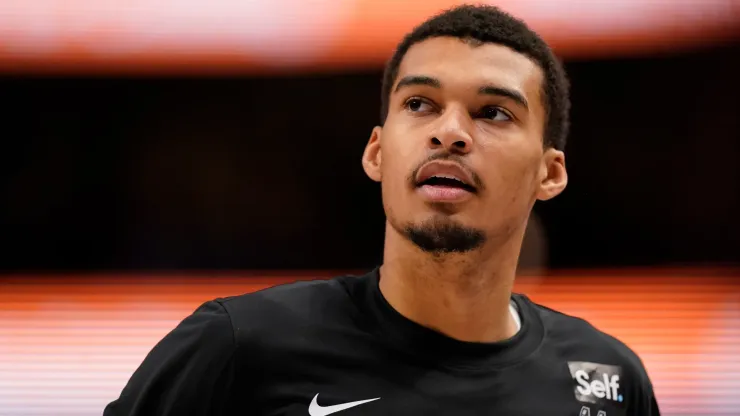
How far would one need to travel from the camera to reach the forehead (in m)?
1.56

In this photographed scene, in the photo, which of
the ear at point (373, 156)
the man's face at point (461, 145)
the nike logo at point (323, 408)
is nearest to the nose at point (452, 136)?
the man's face at point (461, 145)

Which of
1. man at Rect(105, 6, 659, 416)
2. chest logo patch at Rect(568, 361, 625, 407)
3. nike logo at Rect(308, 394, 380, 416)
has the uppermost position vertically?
man at Rect(105, 6, 659, 416)

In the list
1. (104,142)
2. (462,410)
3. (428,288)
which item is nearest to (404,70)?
(428,288)

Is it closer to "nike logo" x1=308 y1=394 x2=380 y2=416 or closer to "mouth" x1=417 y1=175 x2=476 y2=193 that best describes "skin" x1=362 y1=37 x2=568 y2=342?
"mouth" x1=417 y1=175 x2=476 y2=193

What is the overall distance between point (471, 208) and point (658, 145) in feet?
6.05

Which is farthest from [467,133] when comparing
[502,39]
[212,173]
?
[212,173]

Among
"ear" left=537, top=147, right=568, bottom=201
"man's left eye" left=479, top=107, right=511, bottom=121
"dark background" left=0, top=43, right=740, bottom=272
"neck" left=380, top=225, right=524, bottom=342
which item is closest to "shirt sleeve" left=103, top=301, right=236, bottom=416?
"neck" left=380, top=225, right=524, bottom=342

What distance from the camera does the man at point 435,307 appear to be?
1415mm

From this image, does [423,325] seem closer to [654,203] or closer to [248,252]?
[248,252]

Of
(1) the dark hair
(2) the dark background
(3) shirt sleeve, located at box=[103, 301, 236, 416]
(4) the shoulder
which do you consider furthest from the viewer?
(2) the dark background

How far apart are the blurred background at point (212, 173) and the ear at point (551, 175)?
1.13 metres

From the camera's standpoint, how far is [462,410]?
146 centimetres

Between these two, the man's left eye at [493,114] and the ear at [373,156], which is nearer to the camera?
the man's left eye at [493,114]

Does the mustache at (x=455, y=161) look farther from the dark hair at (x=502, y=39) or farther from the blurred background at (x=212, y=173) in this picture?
the blurred background at (x=212, y=173)
